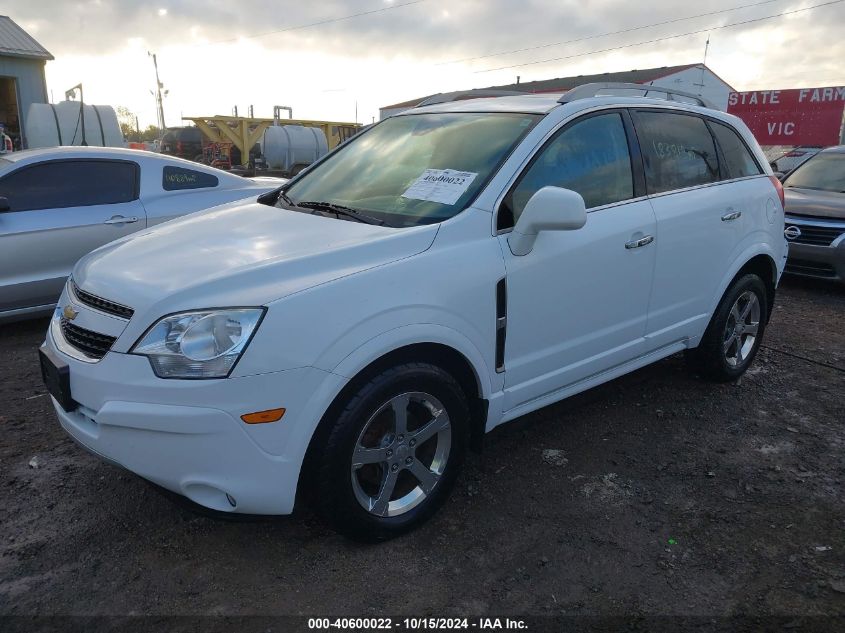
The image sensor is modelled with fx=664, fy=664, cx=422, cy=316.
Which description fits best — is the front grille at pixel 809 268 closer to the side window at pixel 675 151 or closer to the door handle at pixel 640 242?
the side window at pixel 675 151

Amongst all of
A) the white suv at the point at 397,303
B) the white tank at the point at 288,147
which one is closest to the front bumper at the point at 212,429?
the white suv at the point at 397,303

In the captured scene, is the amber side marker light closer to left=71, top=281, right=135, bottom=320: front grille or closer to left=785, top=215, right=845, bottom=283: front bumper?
left=71, top=281, right=135, bottom=320: front grille

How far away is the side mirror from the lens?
2734 mm

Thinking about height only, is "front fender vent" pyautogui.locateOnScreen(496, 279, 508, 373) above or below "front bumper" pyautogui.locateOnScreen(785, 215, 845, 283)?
above

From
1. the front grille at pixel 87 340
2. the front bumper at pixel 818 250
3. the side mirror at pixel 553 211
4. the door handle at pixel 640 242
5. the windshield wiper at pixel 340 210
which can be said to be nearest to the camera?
the front grille at pixel 87 340

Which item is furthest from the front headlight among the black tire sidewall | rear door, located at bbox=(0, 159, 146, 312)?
rear door, located at bbox=(0, 159, 146, 312)

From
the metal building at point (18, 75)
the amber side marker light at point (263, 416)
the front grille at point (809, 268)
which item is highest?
the metal building at point (18, 75)

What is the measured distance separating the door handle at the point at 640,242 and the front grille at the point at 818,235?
5100 mm

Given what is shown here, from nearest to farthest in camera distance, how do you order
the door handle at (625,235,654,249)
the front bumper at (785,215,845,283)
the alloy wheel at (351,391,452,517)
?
the alloy wheel at (351,391,452,517) < the door handle at (625,235,654,249) < the front bumper at (785,215,845,283)

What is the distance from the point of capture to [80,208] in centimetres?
550

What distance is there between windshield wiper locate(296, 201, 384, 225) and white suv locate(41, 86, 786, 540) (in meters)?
0.02

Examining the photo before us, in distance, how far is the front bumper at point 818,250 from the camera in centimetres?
729

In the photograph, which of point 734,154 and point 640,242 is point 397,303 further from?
point 734,154

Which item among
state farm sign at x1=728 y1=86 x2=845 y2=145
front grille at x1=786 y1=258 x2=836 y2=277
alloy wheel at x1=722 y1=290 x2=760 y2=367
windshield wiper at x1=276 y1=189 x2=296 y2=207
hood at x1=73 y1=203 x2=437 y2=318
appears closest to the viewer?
hood at x1=73 y1=203 x2=437 y2=318
